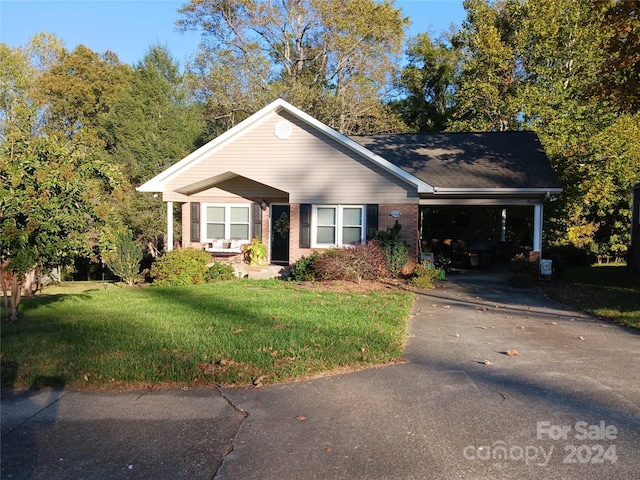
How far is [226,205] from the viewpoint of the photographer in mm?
18609

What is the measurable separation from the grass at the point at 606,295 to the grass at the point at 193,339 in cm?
395

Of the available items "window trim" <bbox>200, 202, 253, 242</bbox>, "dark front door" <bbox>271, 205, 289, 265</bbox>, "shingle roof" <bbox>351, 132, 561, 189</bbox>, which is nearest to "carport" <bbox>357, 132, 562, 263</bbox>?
"shingle roof" <bbox>351, 132, 561, 189</bbox>

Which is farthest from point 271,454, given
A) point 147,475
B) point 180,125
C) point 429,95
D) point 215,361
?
point 429,95

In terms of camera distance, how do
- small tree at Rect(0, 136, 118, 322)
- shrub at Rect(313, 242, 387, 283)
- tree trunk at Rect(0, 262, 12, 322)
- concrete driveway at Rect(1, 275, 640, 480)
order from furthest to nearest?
shrub at Rect(313, 242, 387, 283), tree trunk at Rect(0, 262, 12, 322), small tree at Rect(0, 136, 118, 322), concrete driveway at Rect(1, 275, 640, 480)

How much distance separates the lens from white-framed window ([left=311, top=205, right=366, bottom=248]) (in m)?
17.3

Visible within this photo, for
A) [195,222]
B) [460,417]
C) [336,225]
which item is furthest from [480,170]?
[460,417]

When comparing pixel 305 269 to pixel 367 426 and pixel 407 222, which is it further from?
pixel 367 426

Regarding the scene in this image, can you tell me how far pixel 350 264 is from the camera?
1491 cm

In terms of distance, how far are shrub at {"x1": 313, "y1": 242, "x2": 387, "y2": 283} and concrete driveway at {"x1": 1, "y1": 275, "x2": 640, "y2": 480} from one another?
7.71m

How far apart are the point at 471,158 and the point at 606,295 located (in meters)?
7.29

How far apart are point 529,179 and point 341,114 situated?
18527 mm

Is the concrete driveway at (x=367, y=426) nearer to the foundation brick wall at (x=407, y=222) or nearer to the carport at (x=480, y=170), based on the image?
the foundation brick wall at (x=407, y=222)

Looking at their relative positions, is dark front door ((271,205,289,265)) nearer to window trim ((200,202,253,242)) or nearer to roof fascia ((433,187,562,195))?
window trim ((200,202,253,242))

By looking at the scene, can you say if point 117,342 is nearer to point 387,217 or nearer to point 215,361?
point 215,361
